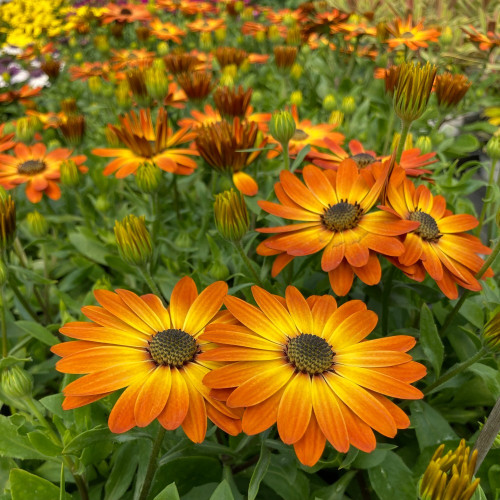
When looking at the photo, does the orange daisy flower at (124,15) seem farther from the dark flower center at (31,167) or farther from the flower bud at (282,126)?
the flower bud at (282,126)

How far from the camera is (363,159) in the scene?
1.14 meters

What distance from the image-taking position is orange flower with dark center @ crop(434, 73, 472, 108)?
50.6 inches

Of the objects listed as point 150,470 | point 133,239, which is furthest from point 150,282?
point 150,470

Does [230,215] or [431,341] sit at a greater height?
[230,215]

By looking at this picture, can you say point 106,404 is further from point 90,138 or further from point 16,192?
point 90,138

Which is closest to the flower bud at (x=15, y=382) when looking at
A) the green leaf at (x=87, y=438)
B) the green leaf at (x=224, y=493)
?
the green leaf at (x=87, y=438)

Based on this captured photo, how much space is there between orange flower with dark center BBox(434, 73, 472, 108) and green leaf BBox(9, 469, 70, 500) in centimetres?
126

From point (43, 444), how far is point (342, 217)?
61 centimetres

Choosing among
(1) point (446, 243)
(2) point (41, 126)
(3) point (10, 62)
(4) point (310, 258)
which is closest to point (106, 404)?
(4) point (310, 258)

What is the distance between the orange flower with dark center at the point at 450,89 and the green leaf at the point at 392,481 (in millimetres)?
952

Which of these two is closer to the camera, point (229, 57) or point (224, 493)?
point (224, 493)

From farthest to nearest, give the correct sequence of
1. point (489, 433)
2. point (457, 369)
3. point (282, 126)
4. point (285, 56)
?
point (285, 56) → point (282, 126) → point (457, 369) → point (489, 433)

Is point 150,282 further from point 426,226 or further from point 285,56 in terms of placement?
point 285,56

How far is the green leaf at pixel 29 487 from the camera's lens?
0.72 meters
